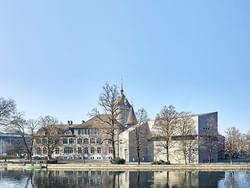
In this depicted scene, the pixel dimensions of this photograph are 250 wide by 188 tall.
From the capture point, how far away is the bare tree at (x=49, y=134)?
8438cm

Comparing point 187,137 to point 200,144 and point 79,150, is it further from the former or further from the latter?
point 79,150

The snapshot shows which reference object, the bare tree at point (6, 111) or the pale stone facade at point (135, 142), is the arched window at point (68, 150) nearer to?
the pale stone facade at point (135, 142)

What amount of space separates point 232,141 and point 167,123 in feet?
52.3

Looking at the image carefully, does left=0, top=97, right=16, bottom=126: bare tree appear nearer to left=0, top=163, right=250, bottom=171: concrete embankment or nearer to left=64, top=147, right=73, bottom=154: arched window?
left=0, top=163, right=250, bottom=171: concrete embankment

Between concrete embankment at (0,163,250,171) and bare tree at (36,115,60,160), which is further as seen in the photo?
bare tree at (36,115,60,160)

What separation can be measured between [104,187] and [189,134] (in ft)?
120

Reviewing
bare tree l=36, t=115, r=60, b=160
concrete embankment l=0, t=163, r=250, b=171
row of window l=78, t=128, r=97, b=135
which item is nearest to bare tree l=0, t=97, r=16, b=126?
concrete embankment l=0, t=163, r=250, b=171

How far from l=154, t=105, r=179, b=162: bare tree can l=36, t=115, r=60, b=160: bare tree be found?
2294 cm

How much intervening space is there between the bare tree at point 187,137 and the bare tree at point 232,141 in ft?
26.0

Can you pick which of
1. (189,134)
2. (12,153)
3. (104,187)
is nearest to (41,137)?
(189,134)

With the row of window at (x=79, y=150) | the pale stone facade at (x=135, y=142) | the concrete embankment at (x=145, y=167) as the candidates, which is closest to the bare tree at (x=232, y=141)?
the pale stone facade at (x=135, y=142)

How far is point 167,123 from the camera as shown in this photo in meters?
70.6

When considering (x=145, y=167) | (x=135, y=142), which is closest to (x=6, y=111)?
(x=145, y=167)

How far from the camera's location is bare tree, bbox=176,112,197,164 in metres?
69.9
